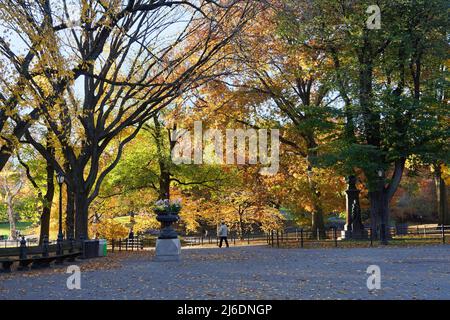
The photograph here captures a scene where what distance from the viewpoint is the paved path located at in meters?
11.3

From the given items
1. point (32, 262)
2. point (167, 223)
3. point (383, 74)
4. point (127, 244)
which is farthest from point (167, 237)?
point (383, 74)

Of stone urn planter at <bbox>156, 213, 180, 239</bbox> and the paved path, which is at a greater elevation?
stone urn planter at <bbox>156, 213, 180, 239</bbox>

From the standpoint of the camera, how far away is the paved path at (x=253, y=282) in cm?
1131

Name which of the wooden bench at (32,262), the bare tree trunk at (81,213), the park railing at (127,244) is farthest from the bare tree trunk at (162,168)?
the wooden bench at (32,262)

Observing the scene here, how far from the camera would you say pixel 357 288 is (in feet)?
39.3

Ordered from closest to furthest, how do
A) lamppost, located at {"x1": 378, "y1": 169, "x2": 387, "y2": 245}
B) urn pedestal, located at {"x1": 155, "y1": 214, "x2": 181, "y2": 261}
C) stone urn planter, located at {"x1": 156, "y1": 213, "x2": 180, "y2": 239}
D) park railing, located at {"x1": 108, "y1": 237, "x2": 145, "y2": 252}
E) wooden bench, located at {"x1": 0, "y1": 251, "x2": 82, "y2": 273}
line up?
wooden bench, located at {"x1": 0, "y1": 251, "x2": 82, "y2": 273} < urn pedestal, located at {"x1": 155, "y1": 214, "x2": 181, "y2": 261} < stone urn planter, located at {"x1": 156, "y1": 213, "x2": 180, "y2": 239} < lamppost, located at {"x1": 378, "y1": 169, "x2": 387, "y2": 245} < park railing, located at {"x1": 108, "y1": 237, "x2": 145, "y2": 252}

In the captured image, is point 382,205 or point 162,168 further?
point 162,168

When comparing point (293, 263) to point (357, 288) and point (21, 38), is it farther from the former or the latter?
point (21, 38)

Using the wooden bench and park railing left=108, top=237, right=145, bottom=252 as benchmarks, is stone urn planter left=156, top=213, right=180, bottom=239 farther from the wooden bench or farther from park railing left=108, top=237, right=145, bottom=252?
park railing left=108, top=237, right=145, bottom=252

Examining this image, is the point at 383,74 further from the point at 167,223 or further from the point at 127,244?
the point at 127,244

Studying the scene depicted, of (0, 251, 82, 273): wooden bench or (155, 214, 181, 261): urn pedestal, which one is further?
(155, 214, 181, 261): urn pedestal

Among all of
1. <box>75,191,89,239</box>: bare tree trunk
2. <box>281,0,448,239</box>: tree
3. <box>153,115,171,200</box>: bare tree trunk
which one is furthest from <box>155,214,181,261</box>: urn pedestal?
<box>153,115,171,200</box>: bare tree trunk

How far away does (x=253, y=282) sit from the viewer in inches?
533

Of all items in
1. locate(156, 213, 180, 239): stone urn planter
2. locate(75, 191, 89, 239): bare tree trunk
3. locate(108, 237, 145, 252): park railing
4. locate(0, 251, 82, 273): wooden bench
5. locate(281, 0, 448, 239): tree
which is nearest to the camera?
locate(0, 251, 82, 273): wooden bench
